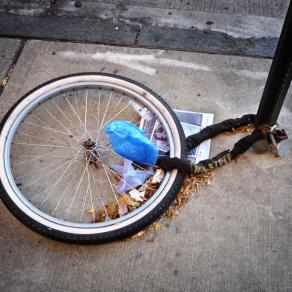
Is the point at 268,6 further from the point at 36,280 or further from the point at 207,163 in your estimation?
the point at 36,280

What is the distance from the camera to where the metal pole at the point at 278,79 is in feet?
6.13

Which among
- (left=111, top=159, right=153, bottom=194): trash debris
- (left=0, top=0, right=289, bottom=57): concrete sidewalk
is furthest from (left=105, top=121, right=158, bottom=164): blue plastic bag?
(left=0, top=0, right=289, bottom=57): concrete sidewalk

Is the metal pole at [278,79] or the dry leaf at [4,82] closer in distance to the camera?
the metal pole at [278,79]

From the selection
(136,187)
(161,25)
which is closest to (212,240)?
(136,187)

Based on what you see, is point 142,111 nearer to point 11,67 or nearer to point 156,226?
point 156,226

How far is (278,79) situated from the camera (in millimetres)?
2066

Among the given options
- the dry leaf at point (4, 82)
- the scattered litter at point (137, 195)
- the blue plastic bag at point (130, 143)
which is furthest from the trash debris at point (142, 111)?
the dry leaf at point (4, 82)

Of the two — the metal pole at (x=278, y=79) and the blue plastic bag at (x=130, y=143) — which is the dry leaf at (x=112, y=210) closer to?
the blue plastic bag at (x=130, y=143)

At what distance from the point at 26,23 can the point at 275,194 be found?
2048mm

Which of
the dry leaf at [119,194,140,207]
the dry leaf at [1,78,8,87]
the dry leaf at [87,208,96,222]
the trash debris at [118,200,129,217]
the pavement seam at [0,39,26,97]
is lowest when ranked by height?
the dry leaf at [87,208,96,222]

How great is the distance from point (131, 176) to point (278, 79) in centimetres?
87

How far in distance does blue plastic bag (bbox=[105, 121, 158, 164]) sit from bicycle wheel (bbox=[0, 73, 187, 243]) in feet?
0.25

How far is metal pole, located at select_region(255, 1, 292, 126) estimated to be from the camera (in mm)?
1867

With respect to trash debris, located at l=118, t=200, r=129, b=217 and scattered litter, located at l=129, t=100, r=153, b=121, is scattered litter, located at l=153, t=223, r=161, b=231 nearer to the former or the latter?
trash debris, located at l=118, t=200, r=129, b=217
